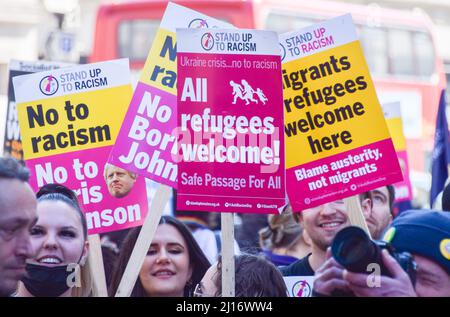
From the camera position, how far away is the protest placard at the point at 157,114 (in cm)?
377

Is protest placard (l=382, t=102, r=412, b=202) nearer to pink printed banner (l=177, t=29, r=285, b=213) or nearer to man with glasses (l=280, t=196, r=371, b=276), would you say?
man with glasses (l=280, t=196, r=371, b=276)

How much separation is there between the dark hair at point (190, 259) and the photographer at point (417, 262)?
97 cm

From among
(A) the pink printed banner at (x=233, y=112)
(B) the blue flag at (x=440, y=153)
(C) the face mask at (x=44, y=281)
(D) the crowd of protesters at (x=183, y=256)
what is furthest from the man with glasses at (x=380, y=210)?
(C) the face mask at (x=44, y=281)

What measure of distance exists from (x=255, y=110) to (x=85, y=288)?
103 cm

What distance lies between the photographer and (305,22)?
38.0 ft

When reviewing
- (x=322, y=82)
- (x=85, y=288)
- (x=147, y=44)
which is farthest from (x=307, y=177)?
(x=147, y=44)

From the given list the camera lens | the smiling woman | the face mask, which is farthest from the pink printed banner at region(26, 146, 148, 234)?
the camera lens

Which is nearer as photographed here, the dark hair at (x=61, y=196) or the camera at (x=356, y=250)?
the camera at (x=356, y=250)

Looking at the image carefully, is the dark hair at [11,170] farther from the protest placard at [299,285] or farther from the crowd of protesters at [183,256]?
the protest placard at [299,285]

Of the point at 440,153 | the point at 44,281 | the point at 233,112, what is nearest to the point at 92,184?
the point at 44,281

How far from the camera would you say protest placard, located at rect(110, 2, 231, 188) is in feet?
12.4

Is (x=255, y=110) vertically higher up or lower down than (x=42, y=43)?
lower down
